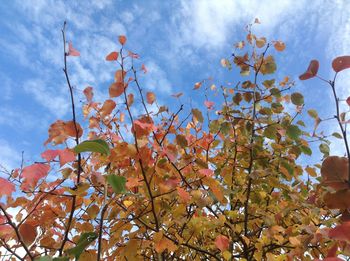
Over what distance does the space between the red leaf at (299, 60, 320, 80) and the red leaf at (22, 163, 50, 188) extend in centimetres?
101

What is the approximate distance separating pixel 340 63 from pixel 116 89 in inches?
41.8

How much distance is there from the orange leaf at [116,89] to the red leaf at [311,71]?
90 cm

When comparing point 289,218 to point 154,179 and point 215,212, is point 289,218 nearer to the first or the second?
point 215,212

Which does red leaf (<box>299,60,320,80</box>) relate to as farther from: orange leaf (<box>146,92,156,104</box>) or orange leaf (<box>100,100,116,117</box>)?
orange leaf (<box>146,92,156,104</box>)

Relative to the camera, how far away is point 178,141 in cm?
226

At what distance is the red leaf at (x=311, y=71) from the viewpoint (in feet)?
3.77

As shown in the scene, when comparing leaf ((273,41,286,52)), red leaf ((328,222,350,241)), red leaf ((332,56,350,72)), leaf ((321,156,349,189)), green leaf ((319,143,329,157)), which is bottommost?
red leaf ((328,222,350,241))

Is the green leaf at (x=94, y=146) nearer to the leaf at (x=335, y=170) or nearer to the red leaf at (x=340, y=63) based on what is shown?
the leaf at (x=335, y=170)

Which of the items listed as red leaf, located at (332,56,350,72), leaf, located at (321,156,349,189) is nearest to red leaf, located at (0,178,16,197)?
leaf, located at (321,156,349,189)

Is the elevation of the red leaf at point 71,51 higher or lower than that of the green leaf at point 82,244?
higher

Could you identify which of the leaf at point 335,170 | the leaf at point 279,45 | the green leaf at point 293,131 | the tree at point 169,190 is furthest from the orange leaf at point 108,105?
the leaf at point 279,45

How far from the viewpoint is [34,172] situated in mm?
1339

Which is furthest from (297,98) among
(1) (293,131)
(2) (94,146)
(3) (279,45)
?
(2) (94,146)

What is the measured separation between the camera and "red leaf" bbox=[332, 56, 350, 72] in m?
1.02
